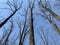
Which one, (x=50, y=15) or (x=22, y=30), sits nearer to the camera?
(x=22, y=30)

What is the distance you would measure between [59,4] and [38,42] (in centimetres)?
632

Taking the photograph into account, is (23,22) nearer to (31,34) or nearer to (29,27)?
(29,27)

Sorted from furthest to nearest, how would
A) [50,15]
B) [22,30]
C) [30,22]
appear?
1. [50,15]
2. [30,22]
3. [22,30]

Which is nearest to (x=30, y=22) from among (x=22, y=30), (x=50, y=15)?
(x=22, y=30)

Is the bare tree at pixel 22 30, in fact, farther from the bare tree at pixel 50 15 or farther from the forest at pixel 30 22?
the bare tree at pixel 50 15

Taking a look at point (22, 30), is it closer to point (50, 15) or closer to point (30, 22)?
point (30, 22)

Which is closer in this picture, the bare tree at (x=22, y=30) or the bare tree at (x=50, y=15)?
the bare tree at (x=22, y=30)

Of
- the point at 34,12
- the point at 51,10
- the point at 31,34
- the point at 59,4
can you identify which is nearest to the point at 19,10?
the point at 34,12

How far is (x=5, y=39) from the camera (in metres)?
9.35

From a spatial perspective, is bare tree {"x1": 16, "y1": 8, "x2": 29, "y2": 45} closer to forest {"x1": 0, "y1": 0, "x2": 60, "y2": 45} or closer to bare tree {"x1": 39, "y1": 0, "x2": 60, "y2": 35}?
forest {"x1": 0, "y1": 0, "x2": 60, "y2": 45}

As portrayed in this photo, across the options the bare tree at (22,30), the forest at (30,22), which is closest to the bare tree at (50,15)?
the forest at (30,22)

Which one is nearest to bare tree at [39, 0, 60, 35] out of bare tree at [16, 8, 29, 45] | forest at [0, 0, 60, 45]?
forest at [0, 0, 60, 45]

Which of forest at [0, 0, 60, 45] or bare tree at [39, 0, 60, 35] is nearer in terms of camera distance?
forest at [0, 0, 60, 45]

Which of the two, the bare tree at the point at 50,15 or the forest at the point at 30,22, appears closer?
the forest at the point at 30,22
